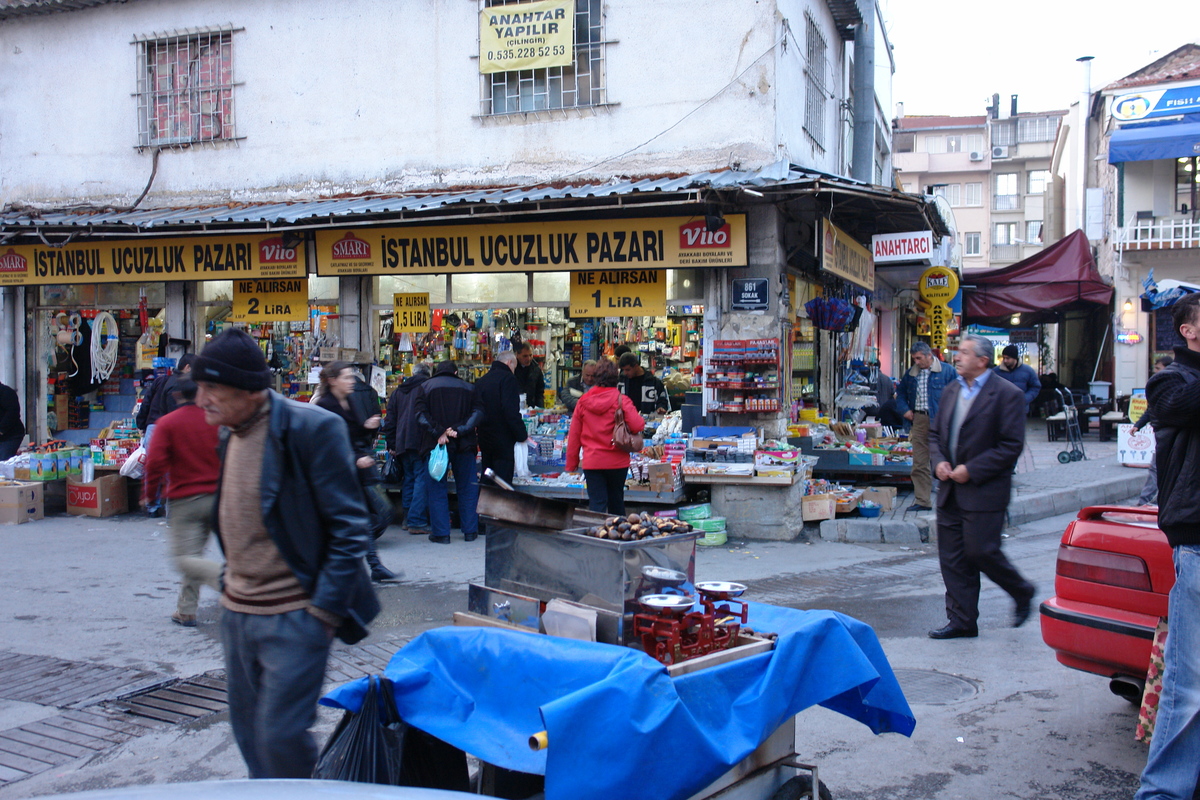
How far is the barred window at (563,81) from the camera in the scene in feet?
37.1

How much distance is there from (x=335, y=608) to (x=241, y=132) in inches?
454

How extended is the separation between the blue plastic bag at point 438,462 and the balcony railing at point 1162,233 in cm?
1950

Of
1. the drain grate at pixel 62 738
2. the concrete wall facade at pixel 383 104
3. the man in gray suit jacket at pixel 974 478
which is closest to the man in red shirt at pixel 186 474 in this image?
the drain grate at pixel 62 738

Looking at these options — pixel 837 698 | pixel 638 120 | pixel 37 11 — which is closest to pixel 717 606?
pixel 837 698

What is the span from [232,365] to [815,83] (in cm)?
1146

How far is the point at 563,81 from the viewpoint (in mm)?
11547

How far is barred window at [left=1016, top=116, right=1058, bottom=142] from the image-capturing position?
6500cm

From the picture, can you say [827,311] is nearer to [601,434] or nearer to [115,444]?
[601,434]

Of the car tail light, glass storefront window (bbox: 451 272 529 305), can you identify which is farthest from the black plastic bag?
glass storefront window (bbox: 451 272 529 305)

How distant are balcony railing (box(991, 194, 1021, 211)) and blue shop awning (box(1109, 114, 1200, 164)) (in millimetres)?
39907

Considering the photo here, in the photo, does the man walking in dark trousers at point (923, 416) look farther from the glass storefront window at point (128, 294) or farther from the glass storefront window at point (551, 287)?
the glass storefront window at point (128, 294)

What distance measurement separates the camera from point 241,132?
12.9 meters

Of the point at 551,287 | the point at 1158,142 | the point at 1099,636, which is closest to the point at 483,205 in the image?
the point at 551,287

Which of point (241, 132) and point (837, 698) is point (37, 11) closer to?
point (241, 132)
